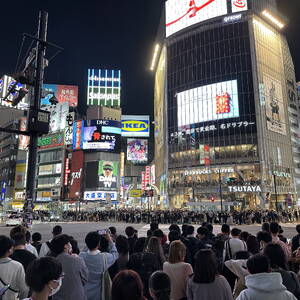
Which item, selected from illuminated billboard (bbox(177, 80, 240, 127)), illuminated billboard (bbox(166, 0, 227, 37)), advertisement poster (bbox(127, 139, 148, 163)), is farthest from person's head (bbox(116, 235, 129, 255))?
advertisement poster (bbox(127, 139, 148, 163))

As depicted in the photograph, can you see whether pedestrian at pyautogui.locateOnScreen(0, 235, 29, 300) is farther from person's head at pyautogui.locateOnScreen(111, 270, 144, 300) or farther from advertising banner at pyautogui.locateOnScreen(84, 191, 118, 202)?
advertising banner at pyautogui.locateOnScreen(84, 191, 118, 202)

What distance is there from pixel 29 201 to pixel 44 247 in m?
7.29

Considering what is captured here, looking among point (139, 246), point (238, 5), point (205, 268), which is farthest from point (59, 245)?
point (238, 5)

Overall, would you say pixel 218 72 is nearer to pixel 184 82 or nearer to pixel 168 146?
pixel 184 82

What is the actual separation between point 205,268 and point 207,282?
0.17m

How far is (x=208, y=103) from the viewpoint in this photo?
67125 millimetres

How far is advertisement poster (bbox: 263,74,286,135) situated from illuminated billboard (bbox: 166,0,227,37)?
20088mm

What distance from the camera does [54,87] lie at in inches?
3930

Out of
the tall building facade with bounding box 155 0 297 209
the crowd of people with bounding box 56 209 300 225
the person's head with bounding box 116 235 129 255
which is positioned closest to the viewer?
the person's head with bounding box 116 235 129 255

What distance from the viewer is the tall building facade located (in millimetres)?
59969

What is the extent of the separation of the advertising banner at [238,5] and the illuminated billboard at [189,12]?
1859mm

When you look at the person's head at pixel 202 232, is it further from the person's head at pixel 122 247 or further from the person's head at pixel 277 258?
the person's head at pixel 277 258

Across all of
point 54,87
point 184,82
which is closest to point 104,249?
point 184,82

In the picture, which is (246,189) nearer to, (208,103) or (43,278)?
(208,103)
